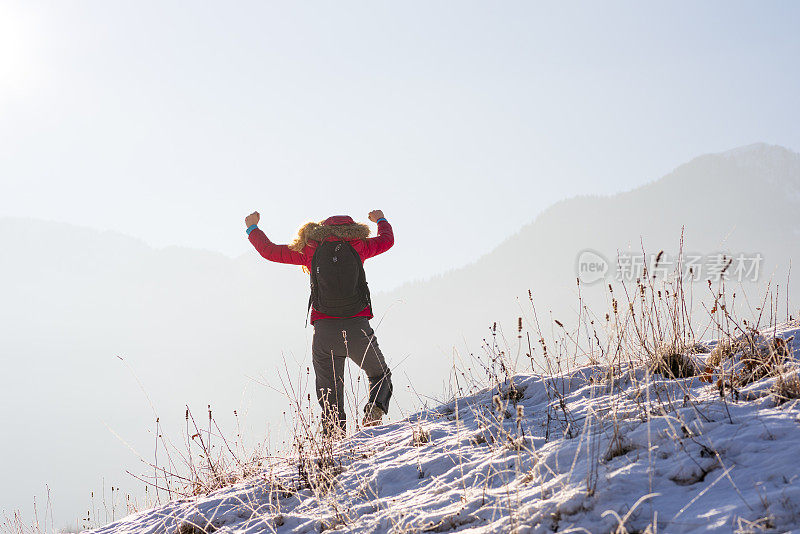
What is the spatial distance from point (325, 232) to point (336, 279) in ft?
1.62

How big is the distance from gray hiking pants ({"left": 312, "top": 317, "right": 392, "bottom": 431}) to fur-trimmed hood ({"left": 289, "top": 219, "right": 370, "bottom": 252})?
782 mm

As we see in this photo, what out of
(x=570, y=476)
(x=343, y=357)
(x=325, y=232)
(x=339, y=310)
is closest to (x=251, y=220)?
(x=325, y=232)

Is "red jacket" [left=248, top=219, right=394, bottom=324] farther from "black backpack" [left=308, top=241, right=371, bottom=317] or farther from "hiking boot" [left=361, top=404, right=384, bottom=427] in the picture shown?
"hiking boot" [left=361, top=404, right=384, bottom=427]

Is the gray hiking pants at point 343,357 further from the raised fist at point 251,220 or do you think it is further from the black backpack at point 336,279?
the raised fist at point 251,220

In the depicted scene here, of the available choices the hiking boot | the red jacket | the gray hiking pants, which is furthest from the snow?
the red jacket

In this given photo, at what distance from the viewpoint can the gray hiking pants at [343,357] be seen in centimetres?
545

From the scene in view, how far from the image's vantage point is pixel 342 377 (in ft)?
18.3

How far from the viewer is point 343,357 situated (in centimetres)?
557

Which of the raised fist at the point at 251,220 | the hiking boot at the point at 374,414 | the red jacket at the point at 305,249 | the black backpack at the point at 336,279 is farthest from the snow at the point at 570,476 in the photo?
the raised fist at the point at 251,220

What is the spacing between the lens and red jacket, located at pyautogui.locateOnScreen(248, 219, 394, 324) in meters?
5.69

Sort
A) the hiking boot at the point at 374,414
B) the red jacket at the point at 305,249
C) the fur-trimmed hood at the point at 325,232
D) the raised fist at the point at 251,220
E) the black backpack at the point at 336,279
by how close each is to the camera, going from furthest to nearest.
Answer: the raised fist at the point at 251,220 < the red jacket at the point at 305,249 < the fur-trimmed hood at the point at 325,232 < the black backpack at the point at 336,279 < the hiking boot at the point at 374,414

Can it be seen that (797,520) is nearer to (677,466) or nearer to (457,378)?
(677,466)

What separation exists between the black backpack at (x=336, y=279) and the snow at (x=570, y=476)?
156 cm

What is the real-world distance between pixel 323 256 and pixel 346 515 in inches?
115
